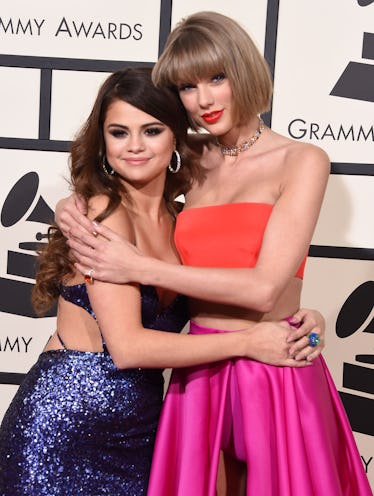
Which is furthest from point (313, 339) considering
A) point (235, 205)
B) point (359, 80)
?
point (359, 80)

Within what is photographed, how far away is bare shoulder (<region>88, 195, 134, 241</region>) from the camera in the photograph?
1.62m

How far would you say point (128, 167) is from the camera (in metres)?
1.69

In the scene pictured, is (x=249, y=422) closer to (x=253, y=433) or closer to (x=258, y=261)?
(x=253, y=433)

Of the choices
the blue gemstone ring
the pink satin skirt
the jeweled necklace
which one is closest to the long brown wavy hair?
the jeweled necklace

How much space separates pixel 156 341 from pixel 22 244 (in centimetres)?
114

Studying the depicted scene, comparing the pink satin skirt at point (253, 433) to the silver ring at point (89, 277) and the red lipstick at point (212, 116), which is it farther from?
the red lipstick at point (212, 116)

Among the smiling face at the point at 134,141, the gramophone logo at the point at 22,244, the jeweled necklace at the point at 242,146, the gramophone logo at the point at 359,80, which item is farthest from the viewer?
the gramophone logo at the point at 22,244

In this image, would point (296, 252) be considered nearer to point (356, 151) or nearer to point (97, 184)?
point (97, 184)

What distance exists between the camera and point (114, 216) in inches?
63.9

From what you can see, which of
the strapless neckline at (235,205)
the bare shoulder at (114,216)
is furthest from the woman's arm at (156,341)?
the strapless neckline at (235,205)

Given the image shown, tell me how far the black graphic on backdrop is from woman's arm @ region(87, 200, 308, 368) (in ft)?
3.26

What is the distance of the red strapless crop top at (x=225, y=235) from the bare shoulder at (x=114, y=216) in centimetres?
16

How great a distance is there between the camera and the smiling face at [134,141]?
1658 mm

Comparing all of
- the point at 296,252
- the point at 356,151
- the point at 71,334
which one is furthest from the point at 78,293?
the point at 356,151
